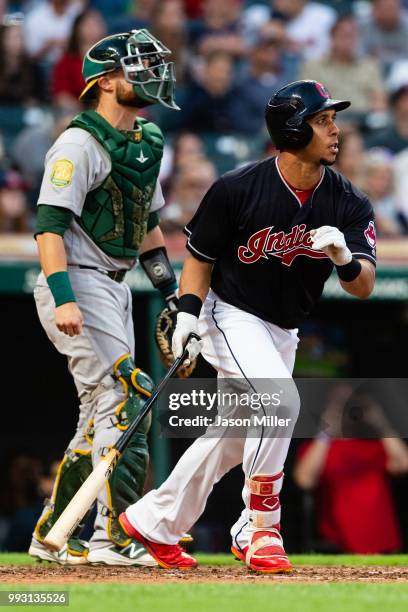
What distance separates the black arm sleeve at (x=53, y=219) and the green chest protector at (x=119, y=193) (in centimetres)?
17

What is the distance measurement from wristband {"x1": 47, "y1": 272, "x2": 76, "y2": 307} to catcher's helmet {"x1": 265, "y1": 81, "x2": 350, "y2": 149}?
96cm

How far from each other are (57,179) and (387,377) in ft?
15.8

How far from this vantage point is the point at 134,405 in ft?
16.7

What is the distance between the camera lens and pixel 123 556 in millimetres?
5082

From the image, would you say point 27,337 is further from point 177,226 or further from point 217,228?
point 217,228

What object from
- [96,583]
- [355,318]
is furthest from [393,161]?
[96,583]

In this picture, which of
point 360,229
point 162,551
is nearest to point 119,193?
point 360,229

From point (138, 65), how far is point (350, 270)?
1.25 meters

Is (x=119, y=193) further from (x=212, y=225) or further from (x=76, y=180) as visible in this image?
(x=212, y=225)

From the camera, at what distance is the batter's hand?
4.88m

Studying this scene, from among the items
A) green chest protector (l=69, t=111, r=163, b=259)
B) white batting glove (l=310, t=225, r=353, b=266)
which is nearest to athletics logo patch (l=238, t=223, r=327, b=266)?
white batting glove (l=310, t=225, r=353, b=266)

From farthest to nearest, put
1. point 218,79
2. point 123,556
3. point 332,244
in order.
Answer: point 218,79 → point 123,556 → point 332,244

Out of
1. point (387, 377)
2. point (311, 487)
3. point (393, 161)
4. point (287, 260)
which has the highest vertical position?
point (393, 161)

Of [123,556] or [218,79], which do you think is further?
[218,79]
